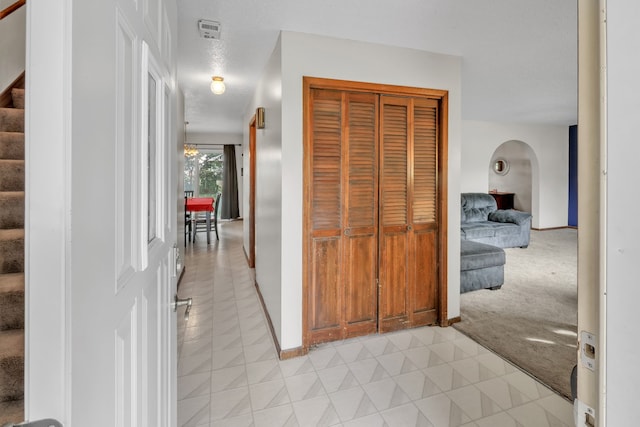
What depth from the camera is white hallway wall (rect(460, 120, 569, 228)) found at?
6781mm

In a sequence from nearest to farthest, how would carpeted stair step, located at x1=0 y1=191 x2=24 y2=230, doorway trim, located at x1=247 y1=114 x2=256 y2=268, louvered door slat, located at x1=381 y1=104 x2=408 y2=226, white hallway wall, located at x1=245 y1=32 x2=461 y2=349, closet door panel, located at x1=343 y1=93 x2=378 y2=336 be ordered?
1. carpeted stair step, located at x1=0 y1=191 x2=24 y2=230
2. white hallway wall, located at x1=245 y1=32 x2=461 y2=349
3. closet door panel, located at x1=343 y1=93 x2=378 y2=336
4. louvered door slat, located at x1=381 y1=104 x2=408 y2=226
5. doorway trim, located at x1=247 y1=114 x2=256 y2=268

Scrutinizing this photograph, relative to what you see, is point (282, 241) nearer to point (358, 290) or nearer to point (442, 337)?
point (358, 290)

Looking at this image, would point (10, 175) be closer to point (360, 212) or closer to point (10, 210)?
point (10, 210)

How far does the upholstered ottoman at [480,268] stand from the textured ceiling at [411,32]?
2.03 metres

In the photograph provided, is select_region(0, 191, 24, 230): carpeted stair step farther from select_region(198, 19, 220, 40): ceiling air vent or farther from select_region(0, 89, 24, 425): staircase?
select_region(198, 19, 220, 40): ceiling air vent

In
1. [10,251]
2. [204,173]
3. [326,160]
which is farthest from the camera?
[204,173]

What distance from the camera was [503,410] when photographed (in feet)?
5.94

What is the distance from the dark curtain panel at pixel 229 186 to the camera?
8.86 m

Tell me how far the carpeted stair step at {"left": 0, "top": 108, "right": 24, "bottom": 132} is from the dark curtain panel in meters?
7.28

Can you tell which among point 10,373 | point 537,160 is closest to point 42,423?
point 10,373

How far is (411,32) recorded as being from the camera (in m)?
2.37

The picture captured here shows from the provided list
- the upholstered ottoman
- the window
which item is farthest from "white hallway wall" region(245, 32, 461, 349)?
the window

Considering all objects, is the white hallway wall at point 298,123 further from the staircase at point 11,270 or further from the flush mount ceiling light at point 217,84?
the staircase at point 11,270

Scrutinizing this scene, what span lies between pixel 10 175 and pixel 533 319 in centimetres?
394
